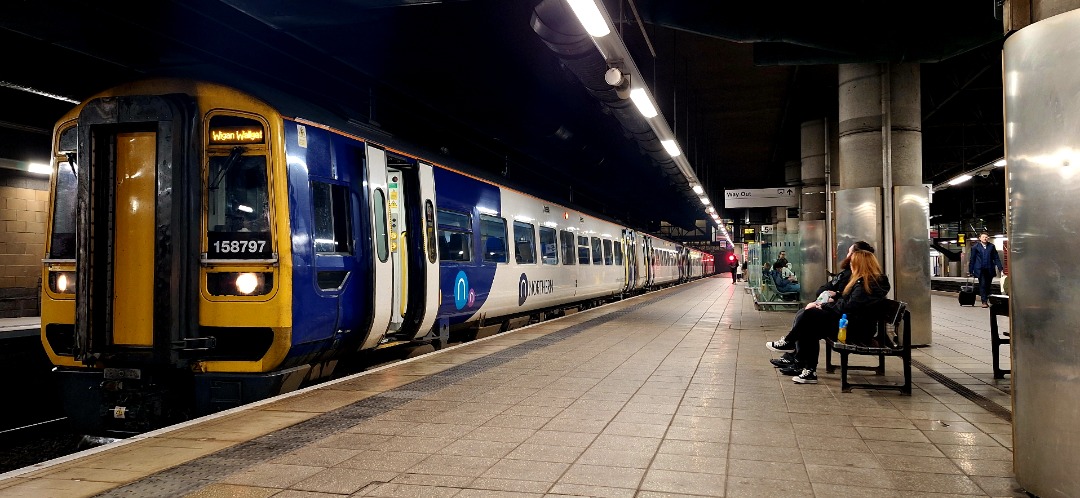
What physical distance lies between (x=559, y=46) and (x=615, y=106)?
2.50 meters

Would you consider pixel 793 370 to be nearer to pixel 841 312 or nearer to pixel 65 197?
pixel 841 312

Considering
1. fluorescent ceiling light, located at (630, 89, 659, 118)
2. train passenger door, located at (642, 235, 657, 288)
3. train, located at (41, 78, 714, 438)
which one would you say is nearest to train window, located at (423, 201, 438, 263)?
train, located at (41, 78, 714, 438)

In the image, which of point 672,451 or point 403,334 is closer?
point 672,451

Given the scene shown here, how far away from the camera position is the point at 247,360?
5.82 meters

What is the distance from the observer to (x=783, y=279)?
60.4 ft

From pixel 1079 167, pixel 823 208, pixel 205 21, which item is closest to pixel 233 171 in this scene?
pixel 205 21

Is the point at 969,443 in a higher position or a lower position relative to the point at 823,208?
lower

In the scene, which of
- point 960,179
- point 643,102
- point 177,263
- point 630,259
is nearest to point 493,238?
point 643,102

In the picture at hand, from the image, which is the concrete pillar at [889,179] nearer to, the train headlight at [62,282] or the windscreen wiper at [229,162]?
the windscreen wiper at [229,162]

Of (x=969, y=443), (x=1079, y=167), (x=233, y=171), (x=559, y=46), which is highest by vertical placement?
(x=559, y=46)

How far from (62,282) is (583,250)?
1193 centimetres

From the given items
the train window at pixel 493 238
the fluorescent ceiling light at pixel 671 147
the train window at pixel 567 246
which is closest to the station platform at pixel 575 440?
the train window at pixel 493 238

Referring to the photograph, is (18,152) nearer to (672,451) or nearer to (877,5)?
(672,451)

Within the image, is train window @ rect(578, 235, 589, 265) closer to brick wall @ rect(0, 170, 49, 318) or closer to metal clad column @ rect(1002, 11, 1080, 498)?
brick wall @ rect(0, 170, 49, 318)
